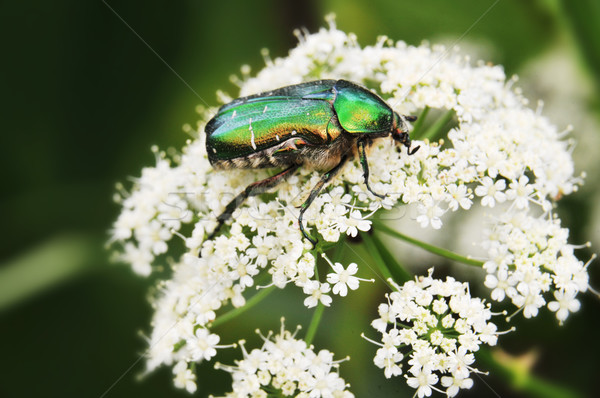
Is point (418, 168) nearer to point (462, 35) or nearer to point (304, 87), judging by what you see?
point (304, 87)

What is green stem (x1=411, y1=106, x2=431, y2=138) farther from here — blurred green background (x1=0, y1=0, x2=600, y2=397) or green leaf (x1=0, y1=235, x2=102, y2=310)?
green leaf (x1=0, y1=235, x2=102, y2=310)

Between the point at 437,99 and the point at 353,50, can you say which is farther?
the point at 353,50

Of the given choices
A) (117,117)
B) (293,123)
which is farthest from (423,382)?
(117,117)

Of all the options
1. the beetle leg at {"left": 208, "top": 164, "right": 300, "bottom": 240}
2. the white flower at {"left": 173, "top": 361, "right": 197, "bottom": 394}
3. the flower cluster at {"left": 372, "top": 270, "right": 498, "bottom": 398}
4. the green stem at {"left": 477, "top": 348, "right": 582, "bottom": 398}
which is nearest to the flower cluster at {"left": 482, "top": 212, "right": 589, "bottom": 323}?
the flower cluster at {"left": 372, "top": 270, "right": 498, "bottom": 398}

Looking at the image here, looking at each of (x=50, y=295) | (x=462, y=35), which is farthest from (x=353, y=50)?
(x=50, y=295)

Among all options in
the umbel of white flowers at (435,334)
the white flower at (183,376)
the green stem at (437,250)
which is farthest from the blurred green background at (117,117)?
the umbel of white flowers at (435,334)

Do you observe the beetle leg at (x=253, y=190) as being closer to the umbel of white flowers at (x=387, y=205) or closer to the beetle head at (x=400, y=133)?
the umbel of white flowers at (x=387, y=205)
